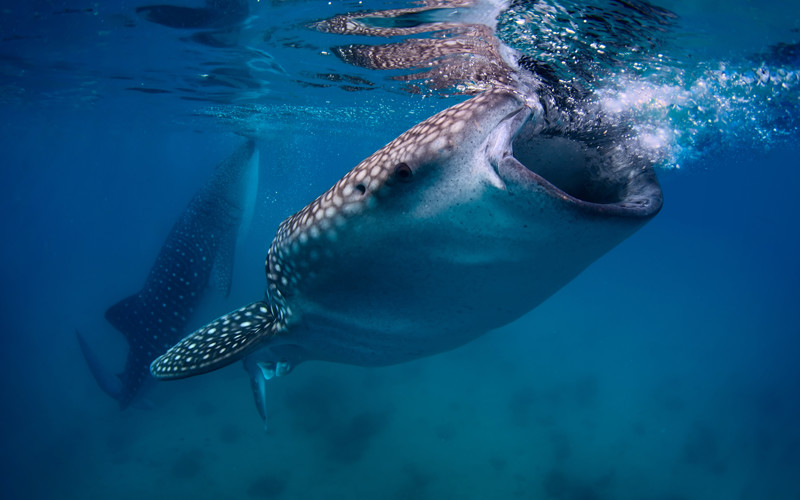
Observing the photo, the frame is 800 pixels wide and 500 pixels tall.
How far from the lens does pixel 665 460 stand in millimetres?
11781

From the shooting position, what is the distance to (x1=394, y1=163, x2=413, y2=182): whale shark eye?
1.83 m

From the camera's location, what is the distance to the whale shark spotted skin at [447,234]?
1692 millimetres

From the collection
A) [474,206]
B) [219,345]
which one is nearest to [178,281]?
[219,345]

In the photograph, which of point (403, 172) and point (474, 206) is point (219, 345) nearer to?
point (403, 172)

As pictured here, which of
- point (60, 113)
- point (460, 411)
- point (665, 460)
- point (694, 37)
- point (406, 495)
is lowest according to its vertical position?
point (665, 460)

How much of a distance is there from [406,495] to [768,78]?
404 inches

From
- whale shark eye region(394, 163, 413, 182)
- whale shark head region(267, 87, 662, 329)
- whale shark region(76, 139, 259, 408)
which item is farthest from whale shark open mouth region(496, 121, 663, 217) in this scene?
whale shark region(76, 139, 259, 408)

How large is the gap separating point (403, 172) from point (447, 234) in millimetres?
355

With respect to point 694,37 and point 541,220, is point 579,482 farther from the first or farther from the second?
point 541,220

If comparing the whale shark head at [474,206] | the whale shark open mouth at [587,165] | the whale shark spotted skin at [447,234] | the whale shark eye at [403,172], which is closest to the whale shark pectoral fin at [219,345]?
the whale shark spotted skin at [447,234]

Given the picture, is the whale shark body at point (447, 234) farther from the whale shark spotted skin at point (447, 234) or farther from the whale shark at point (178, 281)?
the whale shark at point (178, 281)

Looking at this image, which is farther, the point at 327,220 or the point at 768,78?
the point at 768,78

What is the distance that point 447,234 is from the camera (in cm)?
194

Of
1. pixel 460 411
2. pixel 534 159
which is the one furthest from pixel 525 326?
pixel 534 159
